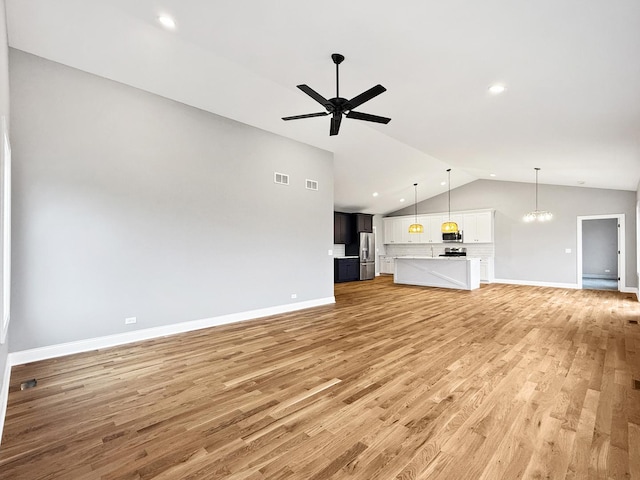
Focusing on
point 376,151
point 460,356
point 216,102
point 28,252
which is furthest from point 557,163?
point 28,252

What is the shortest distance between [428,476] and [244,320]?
13.2 ft

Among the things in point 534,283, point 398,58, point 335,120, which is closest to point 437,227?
point 534,283

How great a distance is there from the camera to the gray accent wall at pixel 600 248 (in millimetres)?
11516

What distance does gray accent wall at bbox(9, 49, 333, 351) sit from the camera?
349 centimetres

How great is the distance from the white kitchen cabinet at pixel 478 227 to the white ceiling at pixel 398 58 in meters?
4.72

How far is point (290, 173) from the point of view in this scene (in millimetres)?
6059

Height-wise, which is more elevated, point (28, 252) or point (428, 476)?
point (28, 252)

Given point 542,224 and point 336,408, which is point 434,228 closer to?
point 542,224

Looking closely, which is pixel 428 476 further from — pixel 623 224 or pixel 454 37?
pixel 623 224

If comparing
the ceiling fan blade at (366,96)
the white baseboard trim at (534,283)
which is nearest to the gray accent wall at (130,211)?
the ceiling fan blade at (366,96)

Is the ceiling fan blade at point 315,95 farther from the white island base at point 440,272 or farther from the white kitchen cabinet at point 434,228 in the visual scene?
the white kitchen cabinet at point 434,228

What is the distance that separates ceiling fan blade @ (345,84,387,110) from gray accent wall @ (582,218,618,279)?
1278cm

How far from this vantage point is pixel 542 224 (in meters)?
9.49

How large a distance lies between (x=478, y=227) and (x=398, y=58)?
8.80 meters
